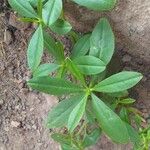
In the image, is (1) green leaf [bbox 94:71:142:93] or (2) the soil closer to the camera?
(1) green leaf [bbox 94:71:142:93]

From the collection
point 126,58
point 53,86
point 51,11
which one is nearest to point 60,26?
point 51,11

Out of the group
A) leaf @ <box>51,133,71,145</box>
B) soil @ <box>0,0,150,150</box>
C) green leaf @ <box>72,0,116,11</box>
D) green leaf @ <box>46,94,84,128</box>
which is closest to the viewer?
green leaf @ <box>72,0,116,11</box>

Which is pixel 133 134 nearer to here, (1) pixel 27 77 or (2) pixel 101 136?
(2) pixel 101 136

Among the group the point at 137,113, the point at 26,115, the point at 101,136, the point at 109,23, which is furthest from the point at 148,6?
the point at 26,115

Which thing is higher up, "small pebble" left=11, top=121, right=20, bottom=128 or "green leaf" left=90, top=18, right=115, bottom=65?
"green leaf" left=90, top=18, right=115, bottom=65

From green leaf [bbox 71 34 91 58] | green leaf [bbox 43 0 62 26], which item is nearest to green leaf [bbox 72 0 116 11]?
green leaf [bbox 43 0 62 26]

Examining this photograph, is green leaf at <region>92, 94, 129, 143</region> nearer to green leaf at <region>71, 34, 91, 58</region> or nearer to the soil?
green leaf at <region>71, 34, 91, 58</region>

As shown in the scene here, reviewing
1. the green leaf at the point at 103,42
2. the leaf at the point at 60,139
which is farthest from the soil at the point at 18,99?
the green leaf at the point at 103,42

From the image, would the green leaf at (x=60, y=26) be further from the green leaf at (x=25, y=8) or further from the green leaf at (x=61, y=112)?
the green leaf at (x=61, y=112)
